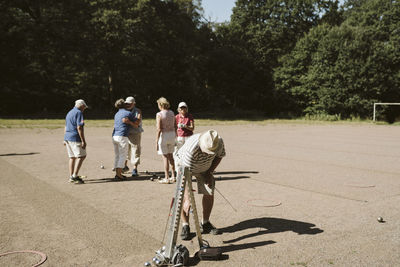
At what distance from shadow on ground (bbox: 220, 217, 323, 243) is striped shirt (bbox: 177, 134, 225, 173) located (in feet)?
3.61

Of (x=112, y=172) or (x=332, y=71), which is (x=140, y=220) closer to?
(x=112, y=172)

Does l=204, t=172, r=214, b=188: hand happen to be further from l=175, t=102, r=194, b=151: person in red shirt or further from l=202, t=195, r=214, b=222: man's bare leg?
l=175, t=102, r=194, b=151: person in red shirt

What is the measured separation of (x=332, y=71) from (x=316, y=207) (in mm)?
33747

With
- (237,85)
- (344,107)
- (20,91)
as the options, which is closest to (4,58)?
(20,91)

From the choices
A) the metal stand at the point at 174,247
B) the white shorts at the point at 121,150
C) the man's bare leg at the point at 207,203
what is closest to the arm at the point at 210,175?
the man's bare leg at the point at 207,203

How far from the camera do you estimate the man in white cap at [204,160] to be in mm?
4496

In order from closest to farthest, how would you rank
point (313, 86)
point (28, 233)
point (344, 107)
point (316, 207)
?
point (28, 233)
point (316, 207)
point (344, 107)
point (313, 86)

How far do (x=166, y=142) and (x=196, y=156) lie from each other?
4148mm

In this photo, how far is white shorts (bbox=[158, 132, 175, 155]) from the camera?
877 centimetres

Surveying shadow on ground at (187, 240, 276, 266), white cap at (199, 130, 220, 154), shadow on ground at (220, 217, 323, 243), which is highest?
white cap at (199, 130, 220, 154)

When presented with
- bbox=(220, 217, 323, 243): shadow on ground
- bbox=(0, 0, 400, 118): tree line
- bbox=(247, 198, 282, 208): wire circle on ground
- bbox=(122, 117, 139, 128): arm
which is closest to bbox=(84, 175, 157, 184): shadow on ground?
→ bbox=(122, 117, 139, 128): arm

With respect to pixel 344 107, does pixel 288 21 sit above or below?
above

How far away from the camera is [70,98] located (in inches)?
1492

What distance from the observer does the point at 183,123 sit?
8.77 meters
